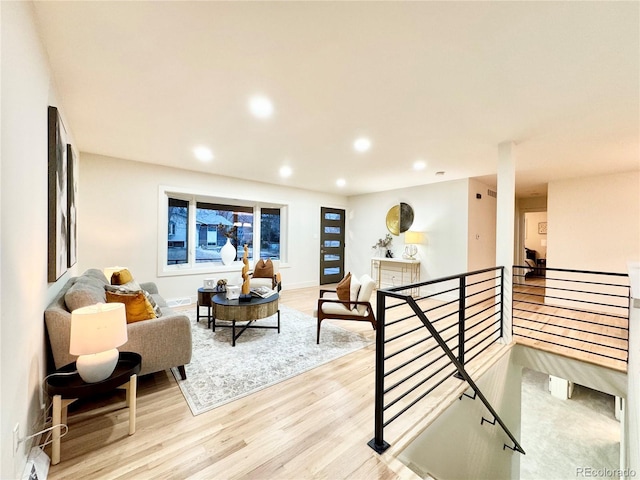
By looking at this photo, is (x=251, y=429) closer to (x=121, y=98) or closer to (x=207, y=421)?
(x=207, y=421)

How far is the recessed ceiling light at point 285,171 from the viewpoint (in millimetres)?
4605

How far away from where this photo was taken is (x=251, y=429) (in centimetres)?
185

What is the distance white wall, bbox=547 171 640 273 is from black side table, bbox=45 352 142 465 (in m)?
6.39

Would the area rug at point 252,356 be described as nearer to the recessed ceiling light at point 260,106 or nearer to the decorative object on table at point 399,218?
the recessed ceiling light at point 260,106

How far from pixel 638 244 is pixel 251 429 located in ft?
19.8

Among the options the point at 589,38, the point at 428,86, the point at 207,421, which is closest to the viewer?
the point at 589,38

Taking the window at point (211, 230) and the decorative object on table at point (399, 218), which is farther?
the decorative object on table at point (399, 218)

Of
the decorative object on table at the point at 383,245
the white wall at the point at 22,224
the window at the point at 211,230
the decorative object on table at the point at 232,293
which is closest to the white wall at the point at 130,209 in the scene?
the window at the point at 211,230

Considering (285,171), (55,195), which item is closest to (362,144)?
(285,171)

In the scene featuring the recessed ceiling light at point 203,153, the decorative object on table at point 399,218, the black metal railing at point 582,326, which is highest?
the recessed ceiling light at point 203,153

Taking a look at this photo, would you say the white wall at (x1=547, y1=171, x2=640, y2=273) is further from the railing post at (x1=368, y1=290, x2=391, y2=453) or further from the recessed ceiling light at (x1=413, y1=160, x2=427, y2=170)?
the railing post at (x1=368, y1=290, x2=391, y2=453)

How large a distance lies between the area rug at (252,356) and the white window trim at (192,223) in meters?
1.35

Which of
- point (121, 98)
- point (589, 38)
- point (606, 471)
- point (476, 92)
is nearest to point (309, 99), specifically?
point (476, 92)

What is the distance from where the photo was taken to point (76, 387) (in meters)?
1.61
